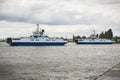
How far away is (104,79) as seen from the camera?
72.2ft

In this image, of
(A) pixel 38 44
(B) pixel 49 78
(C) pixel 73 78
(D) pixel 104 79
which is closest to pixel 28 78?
(B) pixel 49 78

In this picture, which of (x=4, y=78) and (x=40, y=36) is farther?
(x=40, y=36)

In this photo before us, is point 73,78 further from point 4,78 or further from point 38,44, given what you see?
point 38,44

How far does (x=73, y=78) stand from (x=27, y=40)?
14573cm

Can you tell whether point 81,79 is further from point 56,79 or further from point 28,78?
point 28,78

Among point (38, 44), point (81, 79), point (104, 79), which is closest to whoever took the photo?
point (104, 79)

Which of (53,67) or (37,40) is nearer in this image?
(53,67)

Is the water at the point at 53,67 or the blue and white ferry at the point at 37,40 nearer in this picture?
the water at the point at 53,67

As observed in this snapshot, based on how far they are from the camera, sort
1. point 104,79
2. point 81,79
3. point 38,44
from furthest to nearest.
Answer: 1. point 38,44
2. point 81,79
3. point 104,79

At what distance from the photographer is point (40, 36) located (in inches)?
6964

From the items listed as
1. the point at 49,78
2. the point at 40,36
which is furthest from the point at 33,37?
the point at 49,78

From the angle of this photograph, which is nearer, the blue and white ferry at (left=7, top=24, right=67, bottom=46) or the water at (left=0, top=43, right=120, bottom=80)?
the water at (left=0, top=43, right=120, bottom=80)

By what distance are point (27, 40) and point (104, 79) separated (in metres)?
153

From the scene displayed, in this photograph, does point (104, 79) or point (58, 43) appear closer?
point (104, 79)
